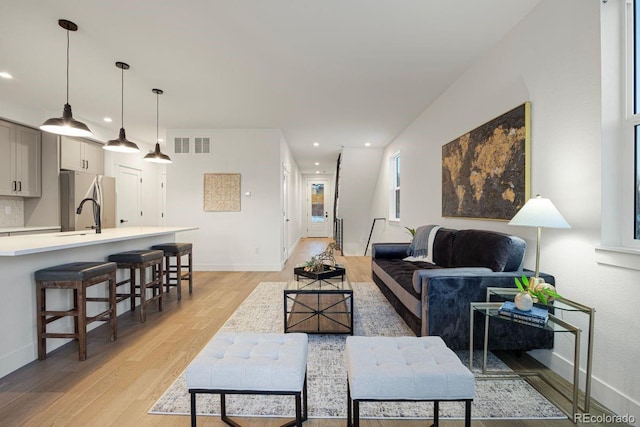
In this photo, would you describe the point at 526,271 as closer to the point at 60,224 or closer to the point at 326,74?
the point at 326,74

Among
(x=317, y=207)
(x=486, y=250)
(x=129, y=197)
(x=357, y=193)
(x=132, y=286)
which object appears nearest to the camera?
(x=486, y=250)

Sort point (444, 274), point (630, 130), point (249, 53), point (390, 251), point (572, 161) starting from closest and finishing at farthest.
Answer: point (630, 130)
point (572, 161)
point (444, 274)
point (249, 53)
point (390, 251)

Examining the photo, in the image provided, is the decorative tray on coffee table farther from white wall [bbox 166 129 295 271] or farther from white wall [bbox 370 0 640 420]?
white wall [bbox 166 129 295 271]

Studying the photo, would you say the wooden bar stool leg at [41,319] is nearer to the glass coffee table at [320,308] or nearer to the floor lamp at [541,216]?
the glass coffee table at [320,308]

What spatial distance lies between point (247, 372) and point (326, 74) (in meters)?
3.06

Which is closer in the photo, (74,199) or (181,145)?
(74,199)

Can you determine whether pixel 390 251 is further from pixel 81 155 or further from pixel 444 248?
pixel 81 155

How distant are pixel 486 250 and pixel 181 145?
212 inches

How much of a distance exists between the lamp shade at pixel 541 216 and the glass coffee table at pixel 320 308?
1377mm

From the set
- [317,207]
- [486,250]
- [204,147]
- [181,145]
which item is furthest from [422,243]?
[317,207]

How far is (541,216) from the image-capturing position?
1838 millimetres

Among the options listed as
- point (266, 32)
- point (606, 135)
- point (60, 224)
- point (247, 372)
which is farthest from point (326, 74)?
point (60, 224)

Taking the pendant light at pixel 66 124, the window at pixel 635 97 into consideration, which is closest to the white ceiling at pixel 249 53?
the pendant light at pixel 66 124

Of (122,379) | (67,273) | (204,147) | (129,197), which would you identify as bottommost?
(122,379)
